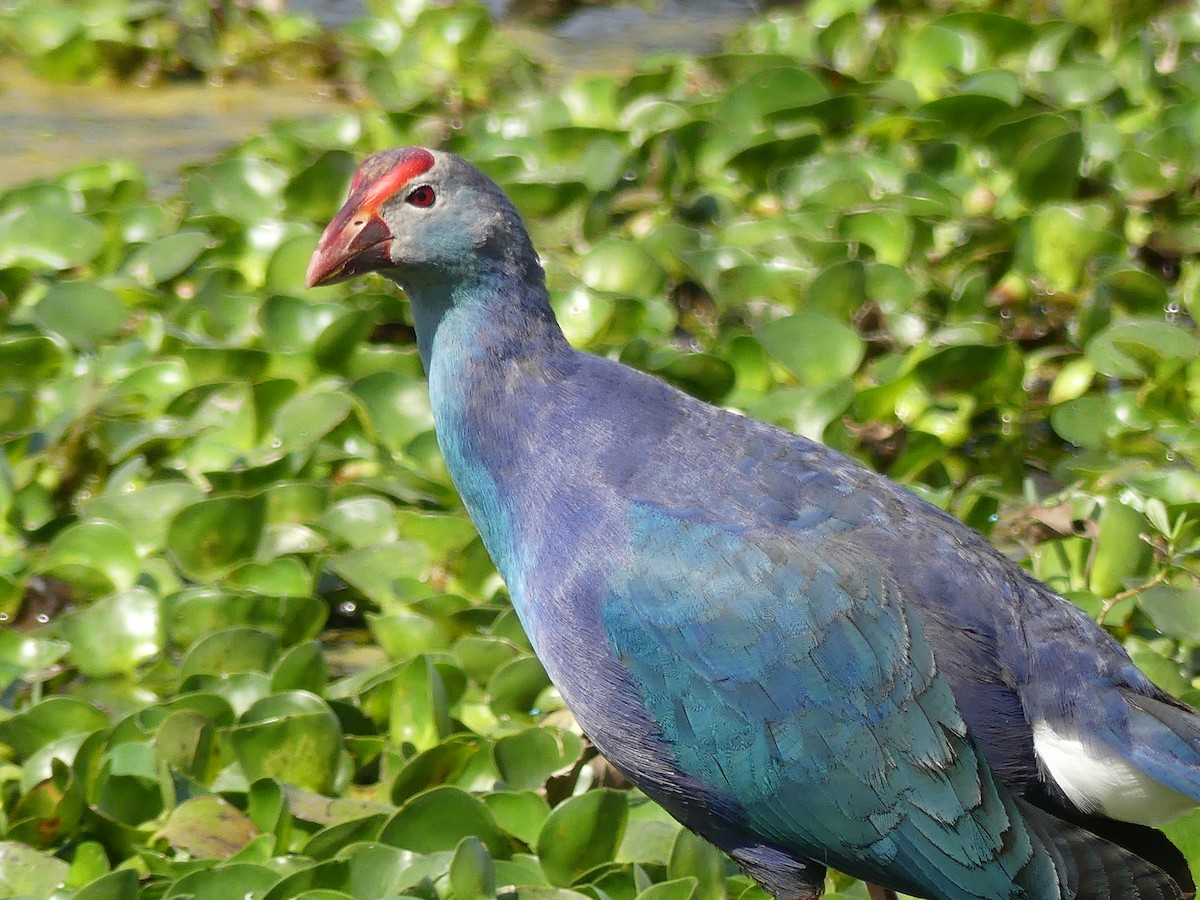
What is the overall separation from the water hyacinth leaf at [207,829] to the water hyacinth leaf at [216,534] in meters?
0.62

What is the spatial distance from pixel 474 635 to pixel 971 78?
2257mm

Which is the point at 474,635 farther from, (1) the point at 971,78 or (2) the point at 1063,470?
(1) the point at 971,78

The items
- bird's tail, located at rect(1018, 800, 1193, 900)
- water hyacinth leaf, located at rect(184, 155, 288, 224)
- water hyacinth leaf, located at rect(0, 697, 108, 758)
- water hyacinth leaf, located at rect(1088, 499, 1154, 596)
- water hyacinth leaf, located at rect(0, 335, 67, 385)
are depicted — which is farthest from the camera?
water hyacinth leaf, located at rect(184, 155, 288, 224)

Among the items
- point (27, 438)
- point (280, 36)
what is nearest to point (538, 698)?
point (27, 438)

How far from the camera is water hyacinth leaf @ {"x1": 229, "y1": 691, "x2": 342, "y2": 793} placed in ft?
8.29

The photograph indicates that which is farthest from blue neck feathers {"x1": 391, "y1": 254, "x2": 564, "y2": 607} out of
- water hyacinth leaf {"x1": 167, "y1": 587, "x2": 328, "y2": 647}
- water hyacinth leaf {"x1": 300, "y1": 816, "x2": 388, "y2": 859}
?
water hyacinth leaf {"x1": 167, "y1": 587, "x2": 328, "y2": 647}

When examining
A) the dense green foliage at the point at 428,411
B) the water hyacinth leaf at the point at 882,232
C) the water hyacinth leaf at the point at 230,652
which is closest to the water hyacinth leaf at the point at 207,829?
the dense green foliage at the point at 428,411

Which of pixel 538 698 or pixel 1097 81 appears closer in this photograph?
pixel 538 698

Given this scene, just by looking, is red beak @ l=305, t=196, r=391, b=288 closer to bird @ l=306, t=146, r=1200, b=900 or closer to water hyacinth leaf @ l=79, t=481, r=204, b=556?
bird @ l=306, t=146, r=1200, b=900

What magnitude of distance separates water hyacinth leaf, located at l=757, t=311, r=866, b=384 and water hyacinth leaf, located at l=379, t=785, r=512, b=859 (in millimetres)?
1318

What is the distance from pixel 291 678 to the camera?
271 cm

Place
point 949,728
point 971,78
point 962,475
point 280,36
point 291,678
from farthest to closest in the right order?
point 280,36
point 971,78
point 962,475
point 291,678
point 949,728

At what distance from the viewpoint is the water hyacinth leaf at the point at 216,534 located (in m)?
2.96

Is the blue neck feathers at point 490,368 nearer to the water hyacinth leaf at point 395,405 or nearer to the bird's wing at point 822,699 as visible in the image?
the bird's wing at point 822,699
